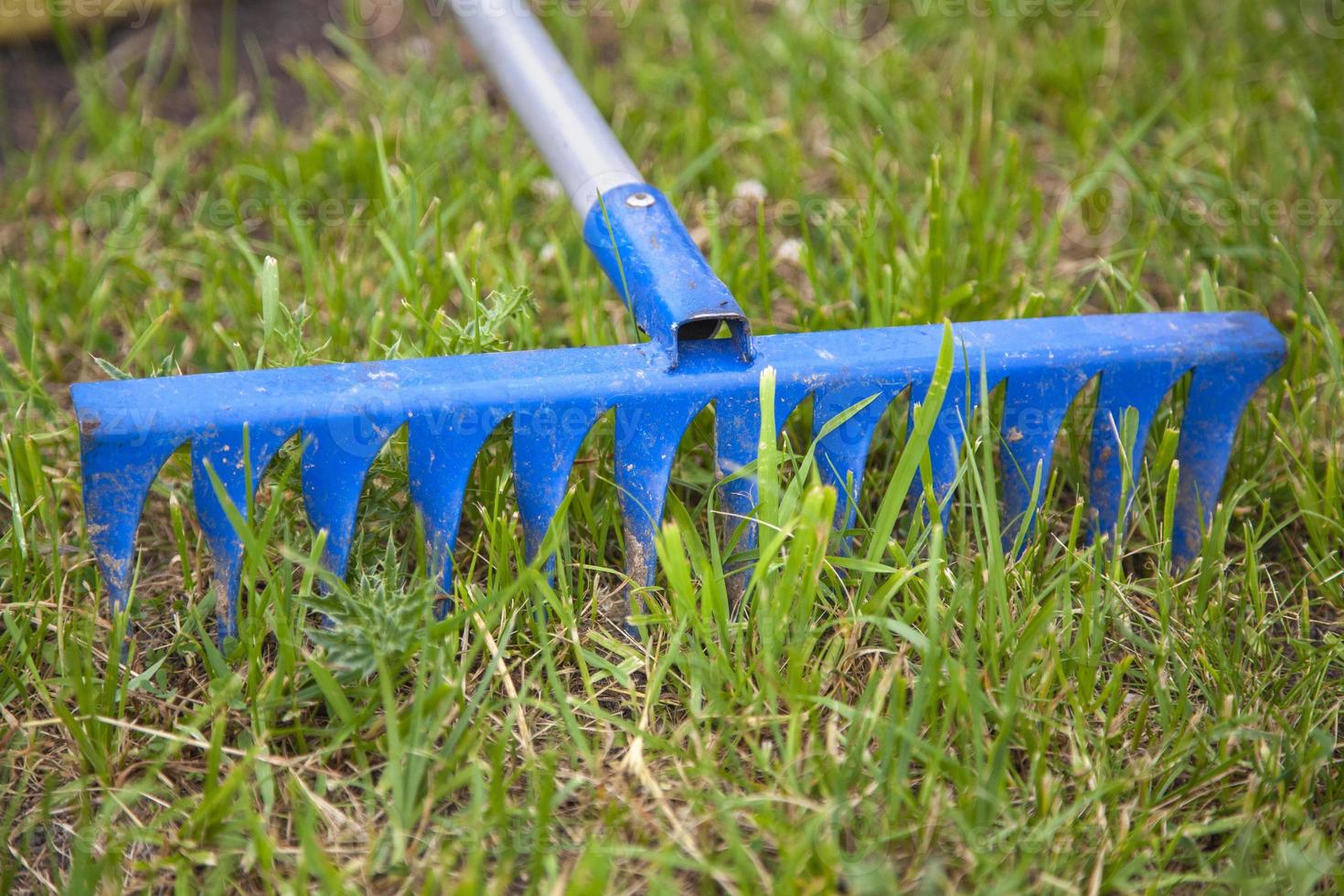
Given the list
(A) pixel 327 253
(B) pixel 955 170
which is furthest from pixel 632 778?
(B) pixel 955 170

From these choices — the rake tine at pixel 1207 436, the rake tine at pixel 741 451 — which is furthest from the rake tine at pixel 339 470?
the rake tine at pixel 1207 436

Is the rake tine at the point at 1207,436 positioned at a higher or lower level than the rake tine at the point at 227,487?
lower

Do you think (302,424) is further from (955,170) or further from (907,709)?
(955,170)

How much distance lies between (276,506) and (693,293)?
0.58 meters

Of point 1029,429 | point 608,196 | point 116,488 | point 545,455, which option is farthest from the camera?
point 608,196

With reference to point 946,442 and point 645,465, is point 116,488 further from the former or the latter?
point 946,442

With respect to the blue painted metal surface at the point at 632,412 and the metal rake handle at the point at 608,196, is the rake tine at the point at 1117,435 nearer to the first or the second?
the blue painted metal surface at the point at 632,412

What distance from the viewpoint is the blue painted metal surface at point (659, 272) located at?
147 centimetres

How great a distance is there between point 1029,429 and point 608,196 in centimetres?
70

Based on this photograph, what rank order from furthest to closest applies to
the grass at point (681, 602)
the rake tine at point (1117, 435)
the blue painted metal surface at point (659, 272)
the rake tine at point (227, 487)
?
1. the rake tine at point (1117, 435)
2. the blue painted metal surface at point (659, 272)
3. the rake tine at point (227, 487)
4. the grass at point (681, 602)

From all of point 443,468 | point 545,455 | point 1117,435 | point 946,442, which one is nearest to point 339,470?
point 443,468

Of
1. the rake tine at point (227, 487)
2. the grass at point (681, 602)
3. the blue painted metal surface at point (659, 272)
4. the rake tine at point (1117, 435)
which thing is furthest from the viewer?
the rake tine at point (1117, 435)

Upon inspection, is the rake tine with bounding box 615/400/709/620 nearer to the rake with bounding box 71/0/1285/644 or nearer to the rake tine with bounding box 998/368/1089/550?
the rake with bounding box 71/0/1285/644

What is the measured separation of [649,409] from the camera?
4.79 ft
